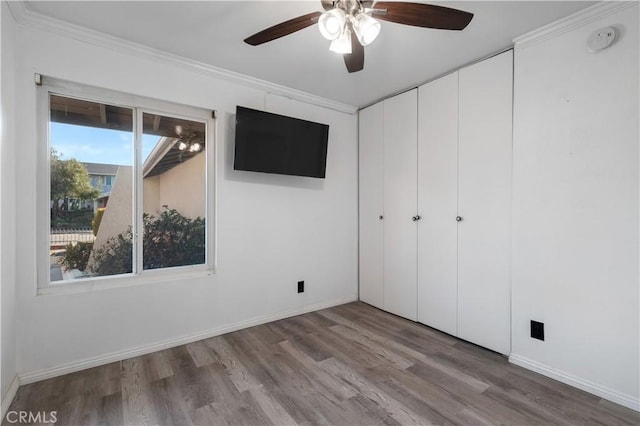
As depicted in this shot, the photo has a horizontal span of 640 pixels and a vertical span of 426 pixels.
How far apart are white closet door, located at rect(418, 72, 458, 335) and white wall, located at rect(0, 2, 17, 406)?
3.06 m

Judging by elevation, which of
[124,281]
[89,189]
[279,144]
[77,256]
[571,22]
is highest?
[571,22]

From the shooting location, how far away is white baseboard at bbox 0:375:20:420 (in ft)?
5.50

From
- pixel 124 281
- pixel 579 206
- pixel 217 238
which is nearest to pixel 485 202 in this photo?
pixel 579 206

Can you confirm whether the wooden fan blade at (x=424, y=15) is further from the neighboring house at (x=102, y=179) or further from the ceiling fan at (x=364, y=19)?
the neighboring house at (x=102, y=179)

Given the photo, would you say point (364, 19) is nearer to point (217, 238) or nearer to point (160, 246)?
point (217, 238)

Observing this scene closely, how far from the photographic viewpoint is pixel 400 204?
3.16 metres

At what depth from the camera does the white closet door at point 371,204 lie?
3416 millimetres

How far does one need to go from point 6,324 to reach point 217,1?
230cm

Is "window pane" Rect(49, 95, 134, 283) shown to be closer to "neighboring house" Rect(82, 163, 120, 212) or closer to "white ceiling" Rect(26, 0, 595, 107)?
"neighboring house" Rect(82, 163, 120, 212)

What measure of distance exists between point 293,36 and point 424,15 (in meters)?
1.04

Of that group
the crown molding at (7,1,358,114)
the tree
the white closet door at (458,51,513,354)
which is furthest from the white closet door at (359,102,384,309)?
the tree

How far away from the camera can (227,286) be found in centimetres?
279

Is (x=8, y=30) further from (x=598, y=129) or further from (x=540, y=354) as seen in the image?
Result: (x=540, y=354)

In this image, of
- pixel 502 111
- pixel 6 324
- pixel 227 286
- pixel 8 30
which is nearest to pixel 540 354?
pixel 502 111
